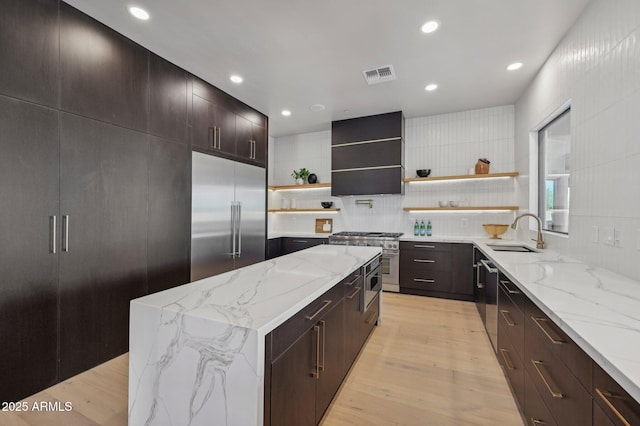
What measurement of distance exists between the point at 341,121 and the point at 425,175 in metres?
1.67

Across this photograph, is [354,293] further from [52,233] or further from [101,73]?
[101,73]

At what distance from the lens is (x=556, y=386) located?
1.15m

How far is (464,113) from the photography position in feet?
14.4

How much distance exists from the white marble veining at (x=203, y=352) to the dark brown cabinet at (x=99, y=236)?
55.4 inches

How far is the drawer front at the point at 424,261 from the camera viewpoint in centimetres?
396

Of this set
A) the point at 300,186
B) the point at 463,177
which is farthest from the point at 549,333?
the point at 300,186

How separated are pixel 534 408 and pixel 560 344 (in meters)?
0.60

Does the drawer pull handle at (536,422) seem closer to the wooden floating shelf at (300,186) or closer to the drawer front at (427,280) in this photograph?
the drawer front at (427,280)

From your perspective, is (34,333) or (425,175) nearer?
(34,333)

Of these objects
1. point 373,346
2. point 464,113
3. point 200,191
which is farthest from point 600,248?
point 200,191

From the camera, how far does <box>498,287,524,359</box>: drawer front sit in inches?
65.5

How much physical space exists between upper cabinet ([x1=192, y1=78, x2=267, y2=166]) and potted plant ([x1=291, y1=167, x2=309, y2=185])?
0.99 m

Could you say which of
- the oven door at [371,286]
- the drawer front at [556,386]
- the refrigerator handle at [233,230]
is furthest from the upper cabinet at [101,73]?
the drawer front at [556,386]

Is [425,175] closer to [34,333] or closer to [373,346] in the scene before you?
[373,346]
